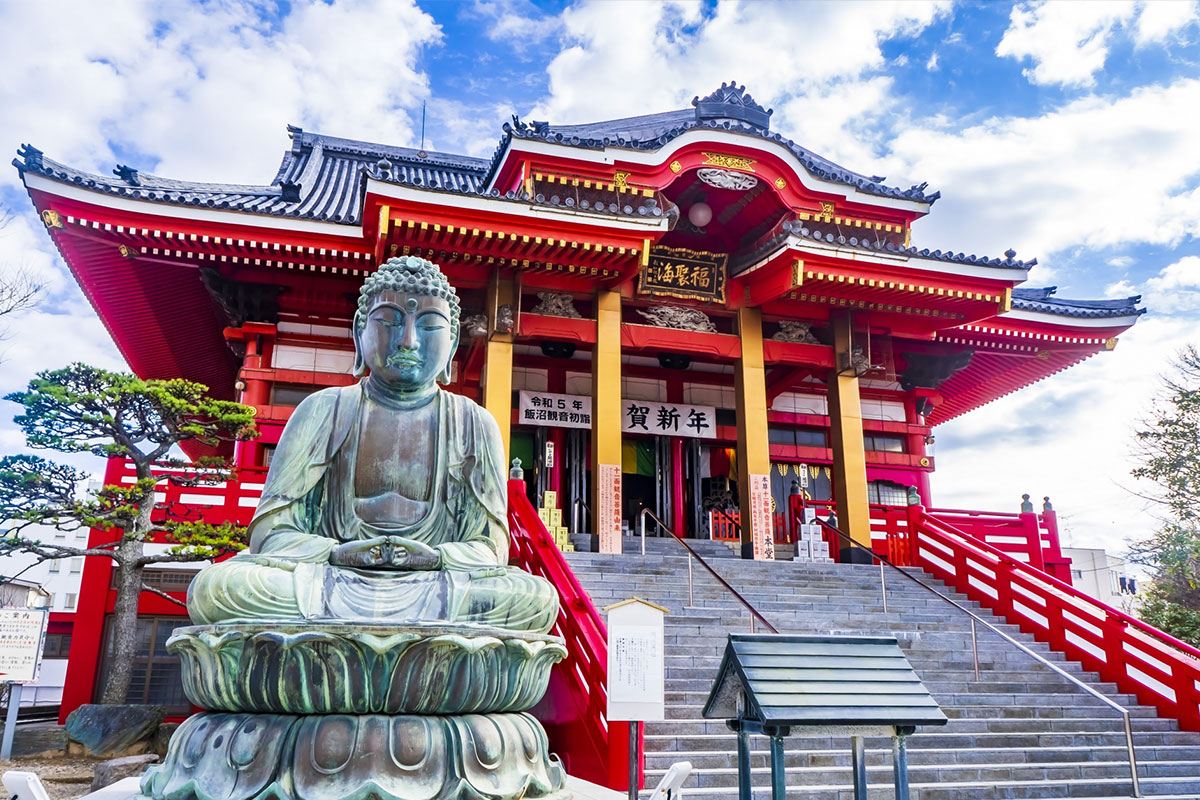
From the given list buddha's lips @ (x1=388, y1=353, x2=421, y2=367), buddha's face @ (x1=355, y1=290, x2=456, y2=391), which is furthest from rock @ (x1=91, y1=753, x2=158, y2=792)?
buddha's lips @ (x1=388, y1=353, x2=421, y2=367)

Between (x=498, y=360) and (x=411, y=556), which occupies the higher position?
(x=498, y=360)

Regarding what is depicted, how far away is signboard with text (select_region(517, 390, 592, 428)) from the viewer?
13586 mm

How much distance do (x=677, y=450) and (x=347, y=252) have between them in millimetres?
6711

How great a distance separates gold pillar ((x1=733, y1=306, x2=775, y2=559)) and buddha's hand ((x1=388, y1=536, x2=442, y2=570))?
8071 mm

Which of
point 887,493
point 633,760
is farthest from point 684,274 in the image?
point 633,760

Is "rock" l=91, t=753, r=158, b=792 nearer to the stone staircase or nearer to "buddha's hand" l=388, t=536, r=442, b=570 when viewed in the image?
the stone staircase

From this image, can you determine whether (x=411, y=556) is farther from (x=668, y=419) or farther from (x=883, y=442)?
(x=883, y=442)

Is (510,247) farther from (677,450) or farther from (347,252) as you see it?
(677,450)

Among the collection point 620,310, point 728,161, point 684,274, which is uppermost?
point 728,161

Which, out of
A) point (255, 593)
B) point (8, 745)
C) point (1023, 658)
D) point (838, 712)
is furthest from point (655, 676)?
point (8, 745)

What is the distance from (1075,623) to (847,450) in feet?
12.8

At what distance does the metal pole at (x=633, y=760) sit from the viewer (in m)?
4.69

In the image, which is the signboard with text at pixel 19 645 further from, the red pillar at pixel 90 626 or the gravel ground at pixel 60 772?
the red pillar at pixel 90 626

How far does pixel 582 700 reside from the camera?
20.7 feet
